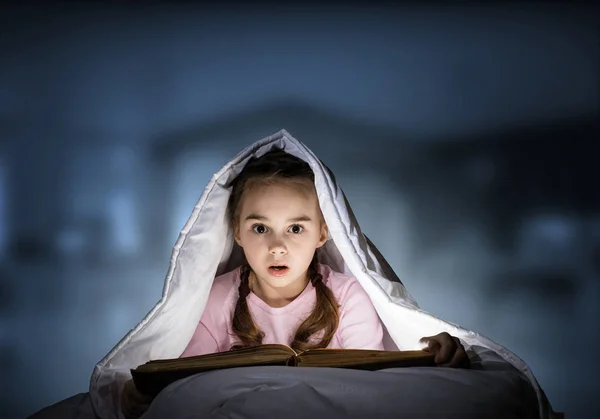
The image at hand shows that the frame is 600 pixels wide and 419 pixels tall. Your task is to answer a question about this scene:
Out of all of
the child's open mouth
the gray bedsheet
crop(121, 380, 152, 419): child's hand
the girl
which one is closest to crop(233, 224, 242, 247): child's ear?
the girl

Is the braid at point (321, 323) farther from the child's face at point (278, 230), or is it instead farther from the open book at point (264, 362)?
the open book at point (264, 362)

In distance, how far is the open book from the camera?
92 centimetres

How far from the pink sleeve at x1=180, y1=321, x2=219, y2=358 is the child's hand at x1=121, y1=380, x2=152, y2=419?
270 millimetres

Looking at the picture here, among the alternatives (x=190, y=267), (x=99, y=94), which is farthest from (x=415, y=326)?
(x=99, y=94)

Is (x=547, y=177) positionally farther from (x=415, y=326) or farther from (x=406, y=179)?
(x=415, y=326)

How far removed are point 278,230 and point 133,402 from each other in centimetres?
42

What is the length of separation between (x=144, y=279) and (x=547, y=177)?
109 centimetres

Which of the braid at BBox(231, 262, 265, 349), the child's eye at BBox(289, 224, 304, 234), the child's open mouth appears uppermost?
the child's eye at BBox(289, 224, 304, 234)

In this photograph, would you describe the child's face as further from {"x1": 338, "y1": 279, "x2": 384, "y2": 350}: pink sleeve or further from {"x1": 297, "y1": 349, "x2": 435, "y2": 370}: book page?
{"x1": 297, "y1": 349, "x2": 435, "y2": 370}: book page

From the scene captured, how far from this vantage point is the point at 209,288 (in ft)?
4.35

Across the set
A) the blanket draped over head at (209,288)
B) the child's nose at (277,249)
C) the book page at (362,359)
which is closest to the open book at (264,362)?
the book page at (362,359)

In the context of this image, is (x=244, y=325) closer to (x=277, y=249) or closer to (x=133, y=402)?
(x=277, y=249)

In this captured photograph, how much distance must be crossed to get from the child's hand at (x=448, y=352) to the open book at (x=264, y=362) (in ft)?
0.10

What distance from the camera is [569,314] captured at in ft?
5.78
